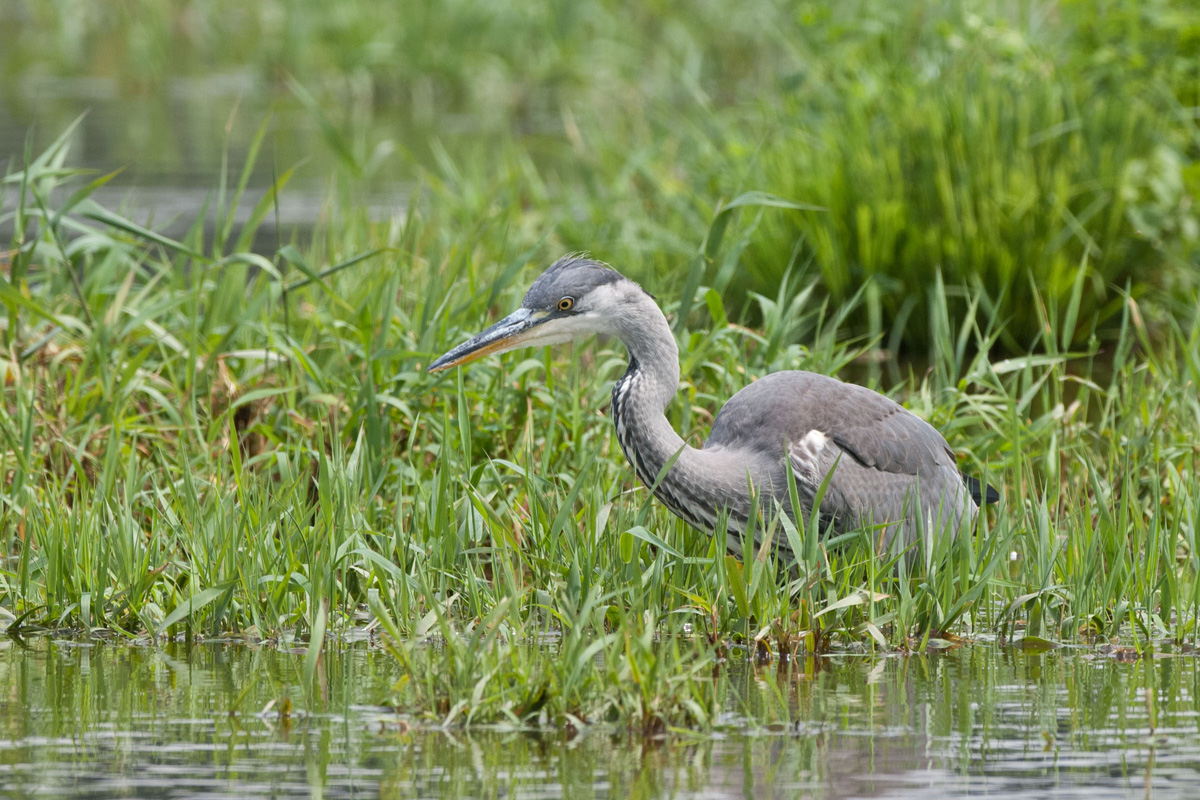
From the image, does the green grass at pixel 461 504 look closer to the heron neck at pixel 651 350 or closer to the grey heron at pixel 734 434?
the grey heron at pixel 734 434

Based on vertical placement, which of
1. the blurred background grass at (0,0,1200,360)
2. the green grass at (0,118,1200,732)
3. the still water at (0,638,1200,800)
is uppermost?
the blurred background grass at (0,0,1200,360)

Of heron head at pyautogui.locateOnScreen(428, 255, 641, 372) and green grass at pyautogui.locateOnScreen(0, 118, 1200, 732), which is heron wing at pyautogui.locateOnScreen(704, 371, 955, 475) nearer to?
green grass at pyautogui.locateOnScreen(0, 118, 1200, 732)

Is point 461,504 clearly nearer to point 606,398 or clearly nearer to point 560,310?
point 560,310

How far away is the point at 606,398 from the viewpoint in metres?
6.45

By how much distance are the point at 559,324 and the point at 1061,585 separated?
1.62 meters

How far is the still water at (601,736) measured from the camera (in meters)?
3.68

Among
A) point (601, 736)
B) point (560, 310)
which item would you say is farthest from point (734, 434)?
point (601, 736)

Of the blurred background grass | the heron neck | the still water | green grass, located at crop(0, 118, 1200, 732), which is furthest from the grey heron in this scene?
the blurred background grass

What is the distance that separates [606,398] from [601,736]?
2.61 metres

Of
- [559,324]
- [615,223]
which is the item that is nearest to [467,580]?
[559,324]

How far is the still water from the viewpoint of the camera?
12.1ft

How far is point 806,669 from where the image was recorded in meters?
4.61

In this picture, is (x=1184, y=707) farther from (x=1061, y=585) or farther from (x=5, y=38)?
(x=5, y=38)

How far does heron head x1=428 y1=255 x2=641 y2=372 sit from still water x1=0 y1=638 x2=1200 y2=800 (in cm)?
101
